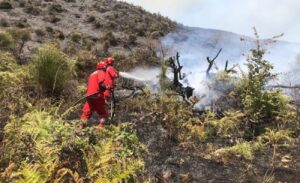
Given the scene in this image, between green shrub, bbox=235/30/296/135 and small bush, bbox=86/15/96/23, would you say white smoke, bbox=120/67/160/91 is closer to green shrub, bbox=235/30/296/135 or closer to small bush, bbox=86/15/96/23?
green shrub, bbox=235/30/296/135

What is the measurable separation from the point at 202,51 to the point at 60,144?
62.8 feet

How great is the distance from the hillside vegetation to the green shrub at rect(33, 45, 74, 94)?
0.9 inches

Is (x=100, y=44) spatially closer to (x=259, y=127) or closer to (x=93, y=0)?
(x=93, y=0)

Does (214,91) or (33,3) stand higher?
(33,3)

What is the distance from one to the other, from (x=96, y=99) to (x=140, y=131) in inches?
41.3

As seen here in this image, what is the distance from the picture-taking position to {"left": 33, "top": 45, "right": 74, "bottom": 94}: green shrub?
12.2 meters

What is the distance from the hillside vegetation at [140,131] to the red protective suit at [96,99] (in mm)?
449

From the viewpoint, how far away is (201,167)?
8.45m

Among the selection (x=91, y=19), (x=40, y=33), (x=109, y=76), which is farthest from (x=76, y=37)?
(x=109, y=76)

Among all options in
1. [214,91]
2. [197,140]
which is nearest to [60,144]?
[197,140]

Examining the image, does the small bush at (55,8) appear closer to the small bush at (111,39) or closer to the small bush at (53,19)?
the small bush at (53,19)

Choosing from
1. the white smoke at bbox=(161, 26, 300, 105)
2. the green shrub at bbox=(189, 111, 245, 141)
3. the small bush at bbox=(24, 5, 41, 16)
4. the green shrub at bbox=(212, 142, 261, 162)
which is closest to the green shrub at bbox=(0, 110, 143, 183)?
the green shrub at bbox=(212, 142, 261, 162)

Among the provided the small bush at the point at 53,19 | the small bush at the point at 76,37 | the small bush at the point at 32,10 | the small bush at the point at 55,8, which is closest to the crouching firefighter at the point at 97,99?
the small bush at the point at 76,37

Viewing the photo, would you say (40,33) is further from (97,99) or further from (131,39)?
(97,99)
